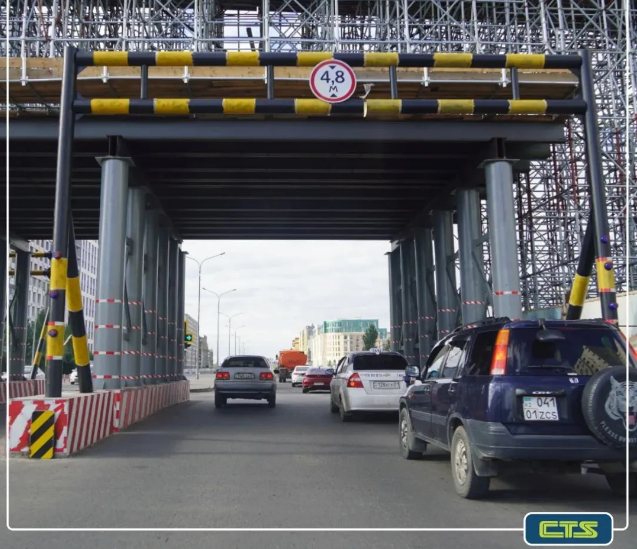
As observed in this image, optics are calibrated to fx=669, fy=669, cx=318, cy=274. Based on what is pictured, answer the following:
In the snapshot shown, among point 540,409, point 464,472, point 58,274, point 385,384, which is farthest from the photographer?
point 385,384

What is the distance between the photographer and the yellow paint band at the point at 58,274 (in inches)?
424

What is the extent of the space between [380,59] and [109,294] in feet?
24.7

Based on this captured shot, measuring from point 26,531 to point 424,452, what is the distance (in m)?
5.92

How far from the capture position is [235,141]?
15.5m

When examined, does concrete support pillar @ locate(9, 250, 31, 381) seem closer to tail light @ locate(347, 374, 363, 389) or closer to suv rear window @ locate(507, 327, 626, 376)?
tail light @ locate(347, 374, 363, 389)

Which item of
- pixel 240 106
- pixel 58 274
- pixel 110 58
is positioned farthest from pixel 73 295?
pixel 240 106

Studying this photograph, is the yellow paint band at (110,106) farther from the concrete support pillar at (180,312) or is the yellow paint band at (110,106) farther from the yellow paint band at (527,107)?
the concrete support pillar at (180,312)

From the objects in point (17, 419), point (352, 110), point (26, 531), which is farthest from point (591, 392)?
point (17, 419)

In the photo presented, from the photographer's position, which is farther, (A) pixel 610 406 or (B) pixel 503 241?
(B) pixel 503 241

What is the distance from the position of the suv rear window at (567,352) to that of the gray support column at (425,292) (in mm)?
16599

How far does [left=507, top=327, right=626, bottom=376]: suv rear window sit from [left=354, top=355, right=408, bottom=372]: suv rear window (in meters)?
8.87

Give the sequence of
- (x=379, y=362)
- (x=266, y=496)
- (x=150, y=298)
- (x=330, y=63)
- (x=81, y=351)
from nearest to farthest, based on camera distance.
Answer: (x=266, y=496)
(x=330, y=63)
(x=81, y=351)
(x=379, y=362)
(x=150, y=298)

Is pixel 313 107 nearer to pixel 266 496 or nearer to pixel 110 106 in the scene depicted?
pixel 110 106

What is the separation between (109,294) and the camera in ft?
47.4
